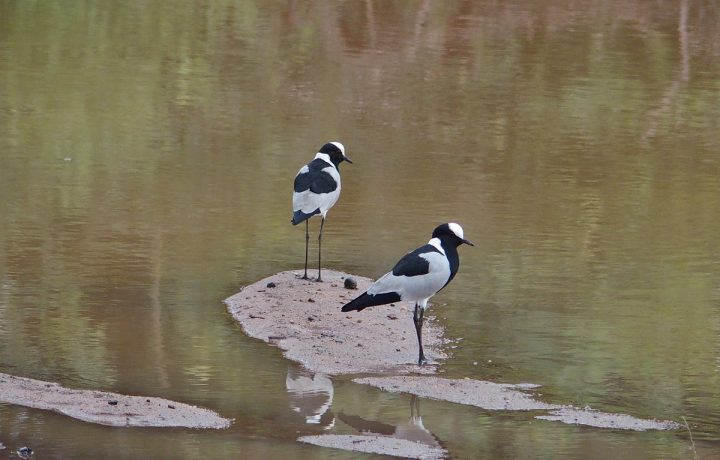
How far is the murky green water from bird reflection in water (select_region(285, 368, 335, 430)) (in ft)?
0.15

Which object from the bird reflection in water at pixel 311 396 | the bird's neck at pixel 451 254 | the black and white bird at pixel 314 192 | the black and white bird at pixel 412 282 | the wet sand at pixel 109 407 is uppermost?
the black and white bird at pixel 314 192

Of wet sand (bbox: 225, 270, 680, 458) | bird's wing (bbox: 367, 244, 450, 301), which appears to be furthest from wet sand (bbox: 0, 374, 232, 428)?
bird's wing (bbox: 367, 244, 450, 301)

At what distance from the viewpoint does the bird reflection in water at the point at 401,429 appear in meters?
8.02

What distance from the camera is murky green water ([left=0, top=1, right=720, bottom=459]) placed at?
884cm

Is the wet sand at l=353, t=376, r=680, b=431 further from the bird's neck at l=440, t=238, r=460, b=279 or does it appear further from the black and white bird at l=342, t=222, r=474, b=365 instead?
the bird's neck at l=440, t=238, r=460, b=279

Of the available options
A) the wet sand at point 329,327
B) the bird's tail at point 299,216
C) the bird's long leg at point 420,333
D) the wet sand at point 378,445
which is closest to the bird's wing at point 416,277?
the bird's long leg at point 420,333

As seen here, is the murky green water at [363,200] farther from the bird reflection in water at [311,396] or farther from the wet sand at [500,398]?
the wet sand at [500,398]

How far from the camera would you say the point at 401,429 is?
8.19 meters

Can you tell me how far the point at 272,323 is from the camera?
10.3 metres

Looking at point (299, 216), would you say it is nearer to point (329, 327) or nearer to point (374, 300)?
point (329, 327)

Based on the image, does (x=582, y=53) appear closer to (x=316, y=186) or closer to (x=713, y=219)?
(x=713, y=219)

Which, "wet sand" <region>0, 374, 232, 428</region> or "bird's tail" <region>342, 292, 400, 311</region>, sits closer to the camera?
"wet sand" <region>0, 374, 232, 428</region>

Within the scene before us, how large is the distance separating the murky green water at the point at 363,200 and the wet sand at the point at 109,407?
0.13 metres

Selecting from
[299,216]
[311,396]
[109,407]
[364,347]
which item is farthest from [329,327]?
[109,407]
